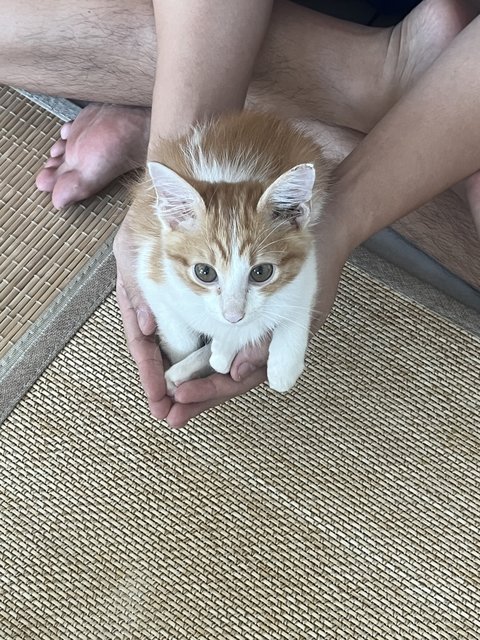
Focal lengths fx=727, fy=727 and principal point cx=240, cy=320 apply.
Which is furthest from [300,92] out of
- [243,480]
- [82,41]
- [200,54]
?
[243,480]

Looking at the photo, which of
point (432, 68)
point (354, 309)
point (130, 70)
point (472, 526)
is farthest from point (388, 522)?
point (130, 70)

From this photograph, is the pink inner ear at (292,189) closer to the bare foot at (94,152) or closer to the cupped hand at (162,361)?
the cupped hand at (162,361)

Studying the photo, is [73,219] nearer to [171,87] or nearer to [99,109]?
[99,109]

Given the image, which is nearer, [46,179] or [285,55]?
[285,55]

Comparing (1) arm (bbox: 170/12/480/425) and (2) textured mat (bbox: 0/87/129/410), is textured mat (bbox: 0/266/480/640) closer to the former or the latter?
(2) textured mat (bbox: 0/87/129/410)

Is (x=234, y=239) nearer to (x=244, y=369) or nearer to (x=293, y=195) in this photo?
(x=293, y=195)
